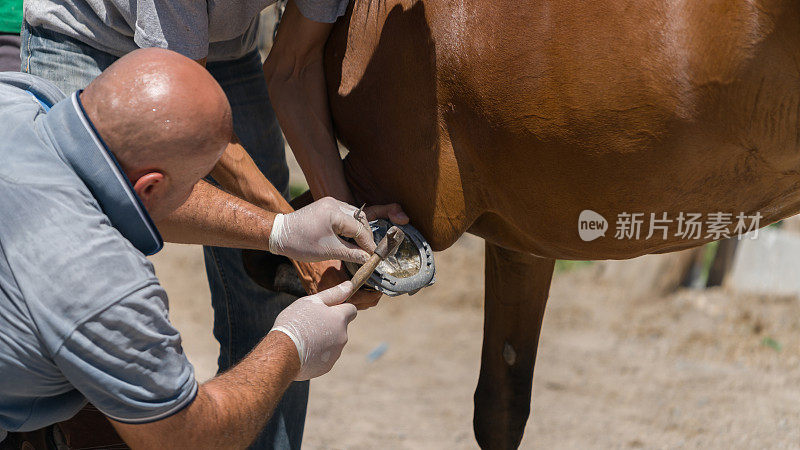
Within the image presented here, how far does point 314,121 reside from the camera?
5.45 feet

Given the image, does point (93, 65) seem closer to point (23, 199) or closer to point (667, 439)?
point (23, 199)

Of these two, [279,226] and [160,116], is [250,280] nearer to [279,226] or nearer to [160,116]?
[279,226]

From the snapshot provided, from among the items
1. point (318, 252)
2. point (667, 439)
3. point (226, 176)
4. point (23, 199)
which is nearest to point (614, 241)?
point (318, 252)

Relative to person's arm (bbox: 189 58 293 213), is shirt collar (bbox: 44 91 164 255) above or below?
above

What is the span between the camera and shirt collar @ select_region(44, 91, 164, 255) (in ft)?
3.43

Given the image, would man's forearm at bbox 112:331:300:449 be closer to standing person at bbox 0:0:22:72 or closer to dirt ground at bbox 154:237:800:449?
standing person at bbox 0:0:22:72

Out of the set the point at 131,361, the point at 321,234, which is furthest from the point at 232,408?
the point at 321,234

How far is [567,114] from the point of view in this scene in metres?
1.42

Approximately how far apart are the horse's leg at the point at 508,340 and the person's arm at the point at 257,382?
0.64m

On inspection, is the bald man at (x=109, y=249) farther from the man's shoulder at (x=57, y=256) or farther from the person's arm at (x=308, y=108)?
the person's arm at (x=308, y=108)

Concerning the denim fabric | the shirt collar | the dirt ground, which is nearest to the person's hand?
the shirt collar

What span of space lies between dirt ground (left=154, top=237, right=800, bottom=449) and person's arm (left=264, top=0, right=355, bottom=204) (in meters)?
1.24

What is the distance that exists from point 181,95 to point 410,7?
23.1 inches

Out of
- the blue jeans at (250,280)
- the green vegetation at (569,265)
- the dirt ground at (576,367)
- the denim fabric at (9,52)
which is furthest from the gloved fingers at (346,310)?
the green vegetation at (569,265)
